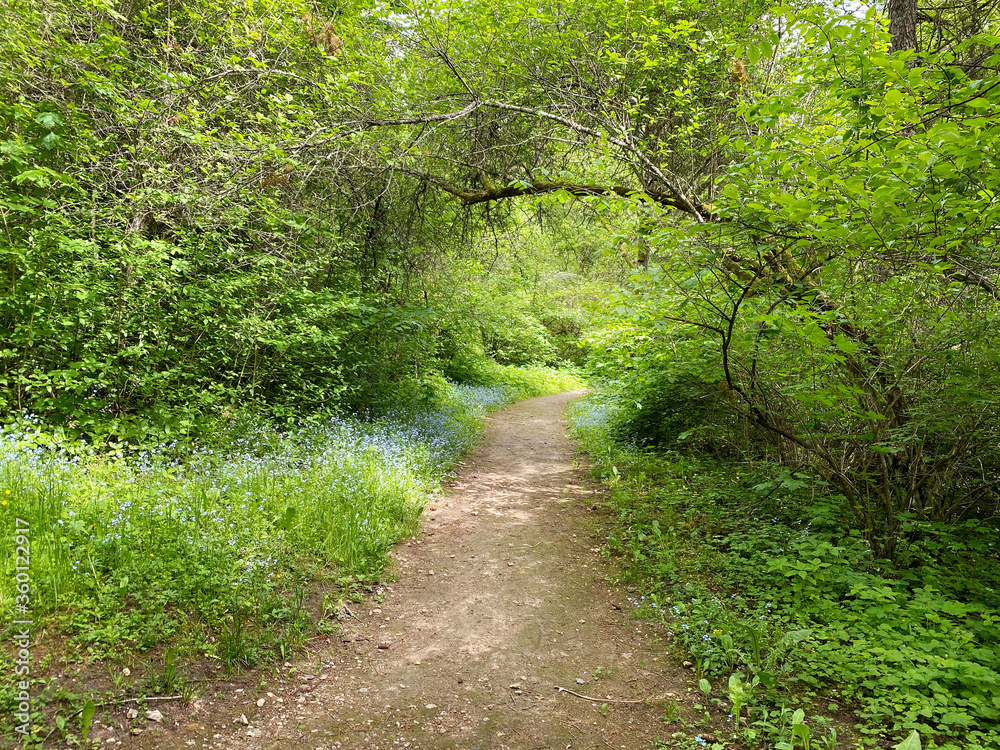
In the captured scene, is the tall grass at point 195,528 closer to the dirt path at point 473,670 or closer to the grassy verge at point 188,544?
the grassy verge at point 188,544

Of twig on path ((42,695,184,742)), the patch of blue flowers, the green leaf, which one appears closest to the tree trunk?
the patch of blue flowers

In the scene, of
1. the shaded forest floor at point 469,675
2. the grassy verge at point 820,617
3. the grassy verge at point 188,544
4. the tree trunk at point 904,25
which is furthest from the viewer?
the tree trunk at point 904,25

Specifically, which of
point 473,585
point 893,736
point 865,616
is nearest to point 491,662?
point 473,585

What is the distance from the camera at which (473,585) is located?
15.6 ft

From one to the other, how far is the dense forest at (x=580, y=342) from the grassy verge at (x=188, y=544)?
0.03m

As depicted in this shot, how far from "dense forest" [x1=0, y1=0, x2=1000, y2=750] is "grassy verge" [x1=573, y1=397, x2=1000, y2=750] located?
0.03 metres

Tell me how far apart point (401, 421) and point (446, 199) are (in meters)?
4.15

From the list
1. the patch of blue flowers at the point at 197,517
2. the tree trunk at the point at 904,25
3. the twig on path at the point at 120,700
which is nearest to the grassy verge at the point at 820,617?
the patch of blue flowers at the point at 197,517

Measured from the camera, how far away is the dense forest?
327 centimetres

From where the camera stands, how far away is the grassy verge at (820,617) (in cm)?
275

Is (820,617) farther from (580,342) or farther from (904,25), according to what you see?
(904,25)

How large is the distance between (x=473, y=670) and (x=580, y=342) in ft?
16.7

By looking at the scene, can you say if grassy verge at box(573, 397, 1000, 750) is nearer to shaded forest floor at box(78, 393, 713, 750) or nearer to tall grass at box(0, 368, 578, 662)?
shaded forest floor at box(78, 393, 713, 750)

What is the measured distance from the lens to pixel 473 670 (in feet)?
11.6
